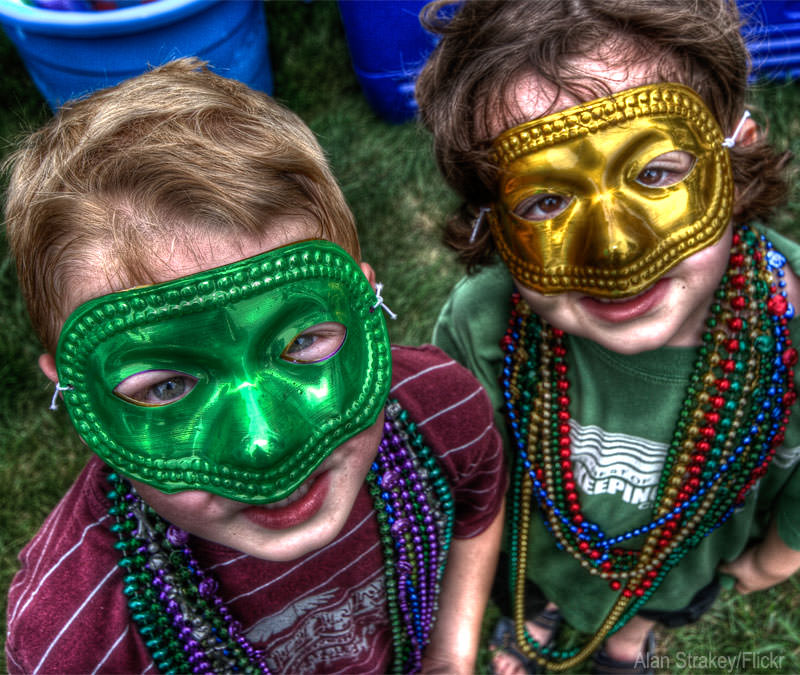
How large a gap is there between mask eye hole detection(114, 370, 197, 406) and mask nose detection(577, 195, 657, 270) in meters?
0.82

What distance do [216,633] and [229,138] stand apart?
3.14 ft

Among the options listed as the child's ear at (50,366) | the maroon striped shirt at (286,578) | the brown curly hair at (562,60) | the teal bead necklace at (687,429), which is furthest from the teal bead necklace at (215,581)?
the brown curly hair at (562,60)

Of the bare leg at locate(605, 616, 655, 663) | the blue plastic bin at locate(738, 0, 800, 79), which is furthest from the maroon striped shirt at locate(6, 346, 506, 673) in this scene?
the blue plastic bin at locate(738, 0, 800, 79)

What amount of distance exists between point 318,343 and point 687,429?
98 cm

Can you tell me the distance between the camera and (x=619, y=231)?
147 cm

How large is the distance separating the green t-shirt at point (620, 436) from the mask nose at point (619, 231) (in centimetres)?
38

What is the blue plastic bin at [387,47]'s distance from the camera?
285 cm

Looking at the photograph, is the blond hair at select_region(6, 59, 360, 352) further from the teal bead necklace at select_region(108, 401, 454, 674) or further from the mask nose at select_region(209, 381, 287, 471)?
the teal bead necklace at select_region(108, 401, 454, 674)

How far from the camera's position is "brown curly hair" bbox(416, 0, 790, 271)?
1.52 meters

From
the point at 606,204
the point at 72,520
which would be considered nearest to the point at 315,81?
the point at 606,204

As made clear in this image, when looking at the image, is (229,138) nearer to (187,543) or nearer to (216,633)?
(187,543)

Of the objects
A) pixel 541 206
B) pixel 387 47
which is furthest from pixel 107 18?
pixel 541 206

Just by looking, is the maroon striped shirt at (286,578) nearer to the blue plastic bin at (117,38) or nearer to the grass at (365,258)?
the grass at (365,258)

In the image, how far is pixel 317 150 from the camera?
139cm
